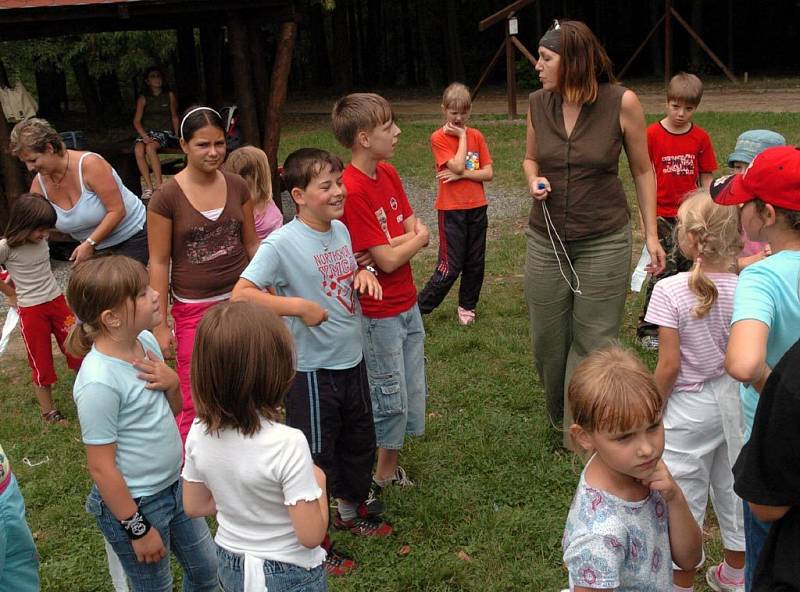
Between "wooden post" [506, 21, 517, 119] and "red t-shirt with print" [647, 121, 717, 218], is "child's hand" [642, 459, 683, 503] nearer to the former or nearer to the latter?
"red t-shirt with print" [647, 121, 717, 218]

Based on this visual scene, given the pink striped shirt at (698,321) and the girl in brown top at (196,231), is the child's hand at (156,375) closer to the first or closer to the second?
the girl in brown top at (196,231)

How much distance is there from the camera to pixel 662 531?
2.14 metres

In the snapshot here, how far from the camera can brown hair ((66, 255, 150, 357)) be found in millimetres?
2635

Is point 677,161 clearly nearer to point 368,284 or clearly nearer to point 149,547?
point 368,284

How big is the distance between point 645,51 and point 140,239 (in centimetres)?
2802

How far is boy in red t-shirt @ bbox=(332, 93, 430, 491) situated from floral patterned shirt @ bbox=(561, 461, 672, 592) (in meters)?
1.65

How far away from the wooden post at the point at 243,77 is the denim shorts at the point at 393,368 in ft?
20.9

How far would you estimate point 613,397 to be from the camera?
206 cm

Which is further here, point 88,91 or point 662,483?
point 88,91

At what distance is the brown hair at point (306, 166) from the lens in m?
3.29

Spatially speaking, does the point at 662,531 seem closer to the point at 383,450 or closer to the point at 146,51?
the point at 383,450

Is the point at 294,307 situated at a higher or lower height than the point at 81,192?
lower

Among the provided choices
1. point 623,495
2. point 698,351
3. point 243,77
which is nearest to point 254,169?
point 698,351

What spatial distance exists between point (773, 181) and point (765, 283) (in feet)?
0.86
